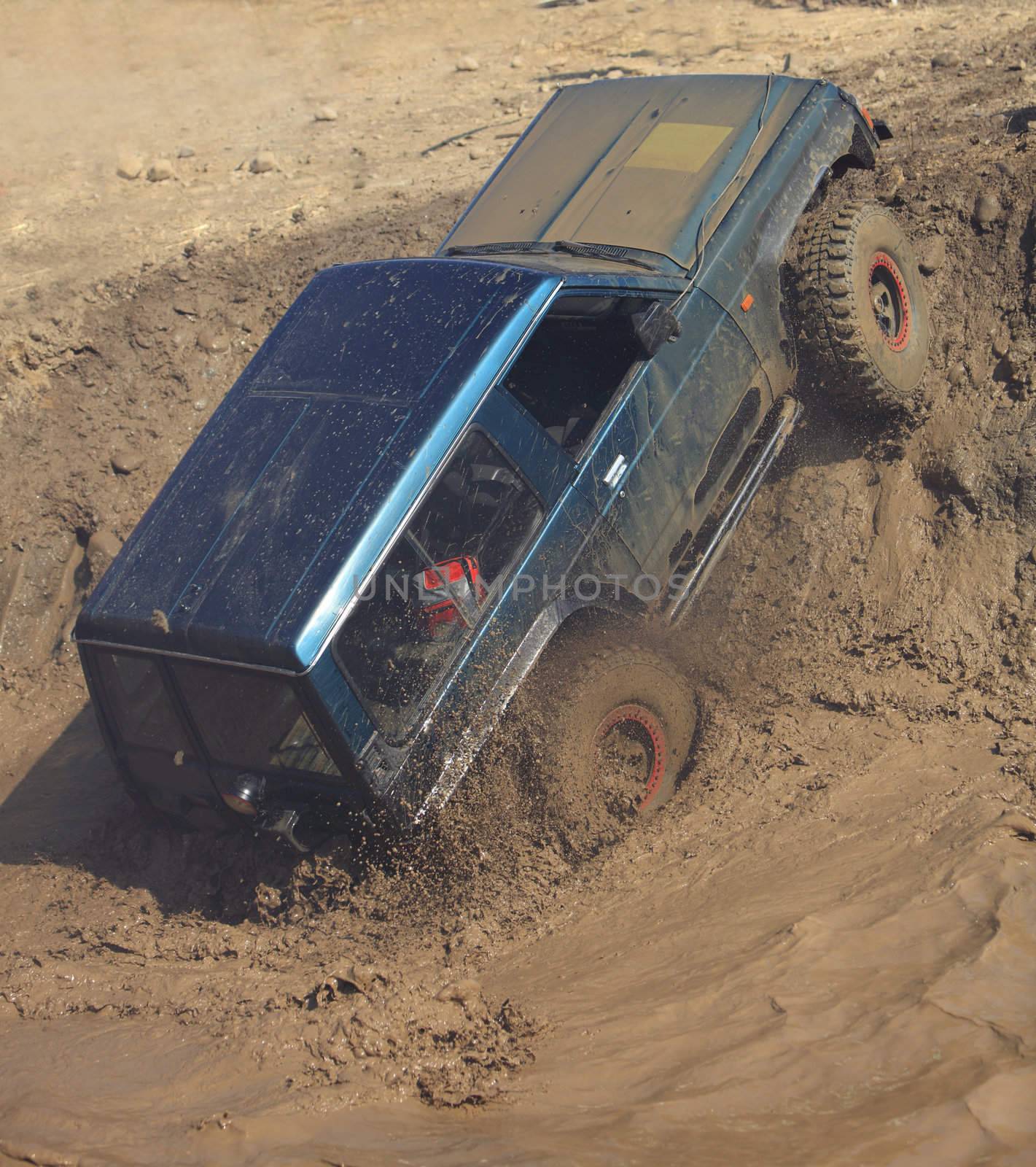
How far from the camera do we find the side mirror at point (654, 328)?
13.3 ft

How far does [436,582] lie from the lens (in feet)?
11.9

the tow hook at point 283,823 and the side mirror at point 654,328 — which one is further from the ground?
the side mirror at point 654,328

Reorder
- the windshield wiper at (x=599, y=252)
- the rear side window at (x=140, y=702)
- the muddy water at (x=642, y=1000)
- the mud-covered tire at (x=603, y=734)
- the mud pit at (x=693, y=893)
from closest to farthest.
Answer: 1. the muddy water at (x=642, y=1000)
2. the mud pit at (x=693, y=893)
3. the rear side window at (x=140, y=702)
4. the mud-covered tire at (x=603, y=734)
5. the windshield wiper at (x=599, y=252)

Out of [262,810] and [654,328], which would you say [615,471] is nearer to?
[654,328]

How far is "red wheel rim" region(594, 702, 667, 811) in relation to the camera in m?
4.16

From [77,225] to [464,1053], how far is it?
296 inches

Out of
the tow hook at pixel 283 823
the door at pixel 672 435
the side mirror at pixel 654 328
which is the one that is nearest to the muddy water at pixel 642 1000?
the tow hook at pixel 283 823

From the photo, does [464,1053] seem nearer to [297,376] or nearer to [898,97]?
[297,376]

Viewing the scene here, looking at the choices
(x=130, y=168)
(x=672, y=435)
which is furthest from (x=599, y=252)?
(x=130, y=168)

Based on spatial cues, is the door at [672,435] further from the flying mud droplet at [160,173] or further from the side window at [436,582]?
the flying mud droplet at [160,173]

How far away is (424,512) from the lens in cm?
360

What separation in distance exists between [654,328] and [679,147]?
4.45ft

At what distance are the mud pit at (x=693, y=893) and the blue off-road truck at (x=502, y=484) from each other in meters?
0.40

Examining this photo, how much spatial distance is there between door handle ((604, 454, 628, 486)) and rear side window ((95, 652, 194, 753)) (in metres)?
1.80
